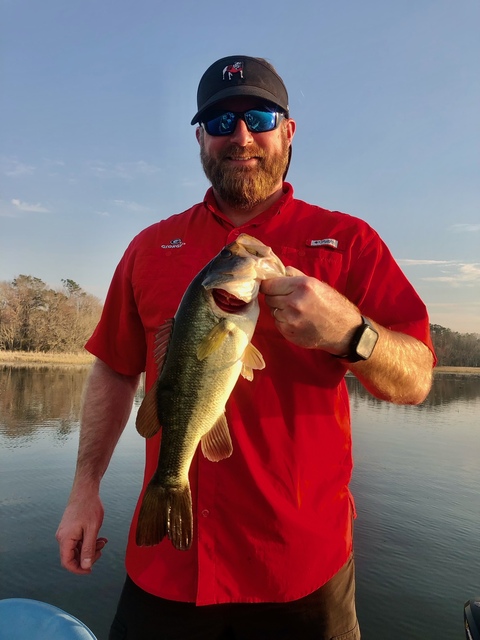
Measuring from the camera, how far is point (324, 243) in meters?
2.66

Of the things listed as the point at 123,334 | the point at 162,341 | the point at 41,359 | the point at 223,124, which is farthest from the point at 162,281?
the point at 41,359

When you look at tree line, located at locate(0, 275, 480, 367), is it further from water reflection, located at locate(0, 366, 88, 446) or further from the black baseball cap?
the black baseball cap

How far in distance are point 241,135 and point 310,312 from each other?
57.4 inches

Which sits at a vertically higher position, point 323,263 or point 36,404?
point 323,263

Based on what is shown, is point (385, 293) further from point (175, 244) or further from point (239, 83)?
point (239, 83)

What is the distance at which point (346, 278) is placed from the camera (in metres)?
2.66

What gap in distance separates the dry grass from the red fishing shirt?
52.9m

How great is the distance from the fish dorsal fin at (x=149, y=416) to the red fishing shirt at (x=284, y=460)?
0.39 meters

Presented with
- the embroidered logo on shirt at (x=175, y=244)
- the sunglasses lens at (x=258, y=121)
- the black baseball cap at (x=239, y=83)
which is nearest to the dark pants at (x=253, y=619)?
the embroidered logo on shirt at (x=175, y=244)

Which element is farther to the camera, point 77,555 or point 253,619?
point 77,555

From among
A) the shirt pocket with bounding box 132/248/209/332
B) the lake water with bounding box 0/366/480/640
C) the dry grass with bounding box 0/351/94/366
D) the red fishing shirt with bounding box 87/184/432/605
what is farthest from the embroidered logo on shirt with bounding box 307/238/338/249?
the dry grass with bounding box 0/351/94/366

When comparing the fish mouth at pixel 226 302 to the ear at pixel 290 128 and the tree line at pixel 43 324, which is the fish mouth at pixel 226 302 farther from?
the tree line at pixel 43 324

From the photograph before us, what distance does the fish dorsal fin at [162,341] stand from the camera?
225 centimetres

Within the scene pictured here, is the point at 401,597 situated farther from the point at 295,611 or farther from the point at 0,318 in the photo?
the point at 0,318
